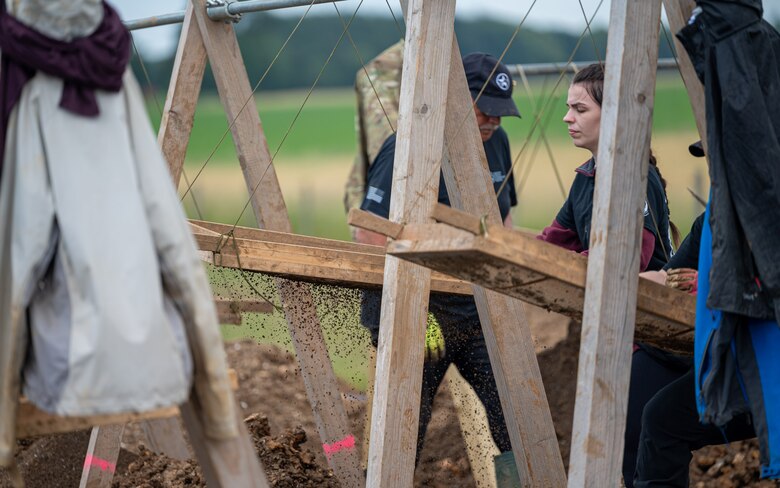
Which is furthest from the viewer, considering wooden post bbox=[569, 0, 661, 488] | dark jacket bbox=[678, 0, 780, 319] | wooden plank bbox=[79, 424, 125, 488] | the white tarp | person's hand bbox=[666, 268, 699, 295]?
wooden plank bbox=[79, 424, 125, 488]

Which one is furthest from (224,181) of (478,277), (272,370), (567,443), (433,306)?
(478,277)

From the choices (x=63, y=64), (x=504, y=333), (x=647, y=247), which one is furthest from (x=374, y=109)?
(x=63, y=64)

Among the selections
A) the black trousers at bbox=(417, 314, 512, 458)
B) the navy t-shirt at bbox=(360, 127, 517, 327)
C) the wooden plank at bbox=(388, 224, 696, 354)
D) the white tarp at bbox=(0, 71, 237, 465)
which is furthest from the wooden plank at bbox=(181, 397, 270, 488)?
the black trousers at bbox=(417, 314, 512, 458)

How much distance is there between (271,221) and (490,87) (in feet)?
3.80

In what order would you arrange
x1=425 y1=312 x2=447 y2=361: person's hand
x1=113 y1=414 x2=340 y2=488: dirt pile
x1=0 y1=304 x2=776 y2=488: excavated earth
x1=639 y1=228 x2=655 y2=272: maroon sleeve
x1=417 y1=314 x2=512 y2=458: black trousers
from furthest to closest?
1. x1=0 y1=304 x2=776 y2=488: excavated earth
2. x1=113 y1=414 x2=340 y2=488: dirt pile
3. x1=425 y1=312 x2=447 y2=361: person's hand
4. x1=417 y1=314 x2=512 y2=458: black trousers
5. x1=639 y1=228 x2=655 y2=272: maroon sleeve

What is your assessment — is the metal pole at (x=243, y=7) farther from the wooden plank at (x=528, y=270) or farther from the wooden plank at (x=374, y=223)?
the wooden plank at (x=528, y=270)

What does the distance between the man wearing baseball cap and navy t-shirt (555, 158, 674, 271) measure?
0.76 metres

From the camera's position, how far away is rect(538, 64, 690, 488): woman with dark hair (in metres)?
3.65

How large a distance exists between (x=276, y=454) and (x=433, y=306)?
1073 millimetres

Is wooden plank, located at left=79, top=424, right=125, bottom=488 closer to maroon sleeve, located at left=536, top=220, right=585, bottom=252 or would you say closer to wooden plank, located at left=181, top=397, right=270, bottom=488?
maroon sleeve, located at left=536, top=220, right=585, bottom=252

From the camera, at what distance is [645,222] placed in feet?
12.0

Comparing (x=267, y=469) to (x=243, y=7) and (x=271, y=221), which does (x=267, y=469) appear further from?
(x=243, y=7)

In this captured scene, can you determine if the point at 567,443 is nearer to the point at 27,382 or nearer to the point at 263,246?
the point at 263,246

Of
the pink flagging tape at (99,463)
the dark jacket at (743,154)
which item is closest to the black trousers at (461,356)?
the pink flagging tape at (99,463)
